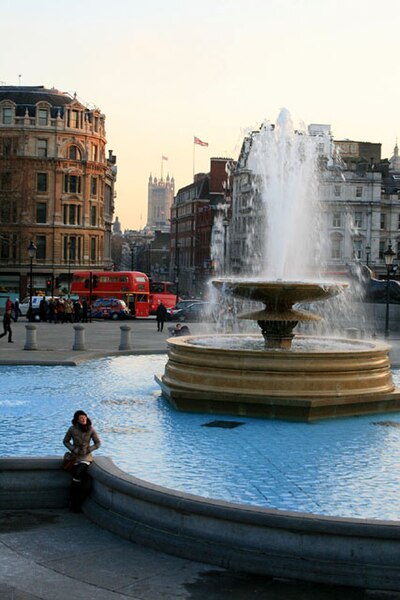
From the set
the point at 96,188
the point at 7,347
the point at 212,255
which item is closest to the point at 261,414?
the point at 7,347

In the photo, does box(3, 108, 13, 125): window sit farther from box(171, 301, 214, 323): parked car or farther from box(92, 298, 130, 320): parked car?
box(171, 301, 214, 323): parked car

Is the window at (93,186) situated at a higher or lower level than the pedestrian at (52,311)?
higher

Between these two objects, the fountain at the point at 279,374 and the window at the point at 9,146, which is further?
the window at the point at 9,146

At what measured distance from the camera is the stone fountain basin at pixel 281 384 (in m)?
16.4

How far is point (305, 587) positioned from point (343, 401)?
843 cm

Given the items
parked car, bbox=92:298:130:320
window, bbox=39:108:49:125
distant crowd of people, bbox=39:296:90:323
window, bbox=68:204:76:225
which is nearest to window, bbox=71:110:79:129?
window, bbox=39:108:49:125

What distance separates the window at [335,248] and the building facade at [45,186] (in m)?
26.2

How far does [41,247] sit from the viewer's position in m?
84.1

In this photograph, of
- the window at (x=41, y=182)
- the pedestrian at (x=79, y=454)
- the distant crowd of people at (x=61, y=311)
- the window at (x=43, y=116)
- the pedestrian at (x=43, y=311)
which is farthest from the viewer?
the window at (x=41, y=182)

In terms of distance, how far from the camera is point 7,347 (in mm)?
30156

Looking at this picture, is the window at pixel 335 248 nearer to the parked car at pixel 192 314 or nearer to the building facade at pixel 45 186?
the building facade at pixel 45 186

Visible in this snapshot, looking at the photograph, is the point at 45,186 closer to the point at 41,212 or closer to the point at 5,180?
the point at 41,212

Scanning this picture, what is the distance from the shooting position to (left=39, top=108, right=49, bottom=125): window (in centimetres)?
8331

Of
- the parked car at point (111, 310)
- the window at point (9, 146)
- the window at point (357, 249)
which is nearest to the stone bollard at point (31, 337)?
the parked car at point (111, 310)
